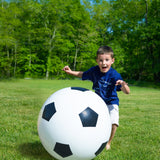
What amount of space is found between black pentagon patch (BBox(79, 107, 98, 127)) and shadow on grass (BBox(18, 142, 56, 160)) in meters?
0.85

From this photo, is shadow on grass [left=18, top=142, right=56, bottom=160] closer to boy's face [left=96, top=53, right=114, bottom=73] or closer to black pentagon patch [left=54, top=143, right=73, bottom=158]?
black pentagon patch [left=54, top=143, right=73, bottom=158]

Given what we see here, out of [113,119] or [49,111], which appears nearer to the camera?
[49,111]

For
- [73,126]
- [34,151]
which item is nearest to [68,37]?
[34,151]

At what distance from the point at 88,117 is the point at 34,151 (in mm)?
1187

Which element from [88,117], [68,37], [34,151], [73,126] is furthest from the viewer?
[68,37]

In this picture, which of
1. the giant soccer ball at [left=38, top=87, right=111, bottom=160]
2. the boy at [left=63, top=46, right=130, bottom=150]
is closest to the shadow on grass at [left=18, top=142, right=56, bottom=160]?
the giant soccer ball at [left=38, top=87, right=111, bottom=160]

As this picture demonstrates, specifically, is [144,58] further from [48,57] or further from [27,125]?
[27,125]

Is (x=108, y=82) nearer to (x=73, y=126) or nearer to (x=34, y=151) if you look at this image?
(x=73, y=126)

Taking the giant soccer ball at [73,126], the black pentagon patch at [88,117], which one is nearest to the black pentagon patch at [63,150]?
the giant soccer ball at [73,126]

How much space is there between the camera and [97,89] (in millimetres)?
3477

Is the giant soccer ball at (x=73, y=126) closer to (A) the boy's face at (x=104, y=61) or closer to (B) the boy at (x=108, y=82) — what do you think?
(B) the boy at (x=108, y=82)

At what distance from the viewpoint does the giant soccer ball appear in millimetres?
2455

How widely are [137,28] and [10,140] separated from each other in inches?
976

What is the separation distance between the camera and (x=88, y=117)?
2.56m
